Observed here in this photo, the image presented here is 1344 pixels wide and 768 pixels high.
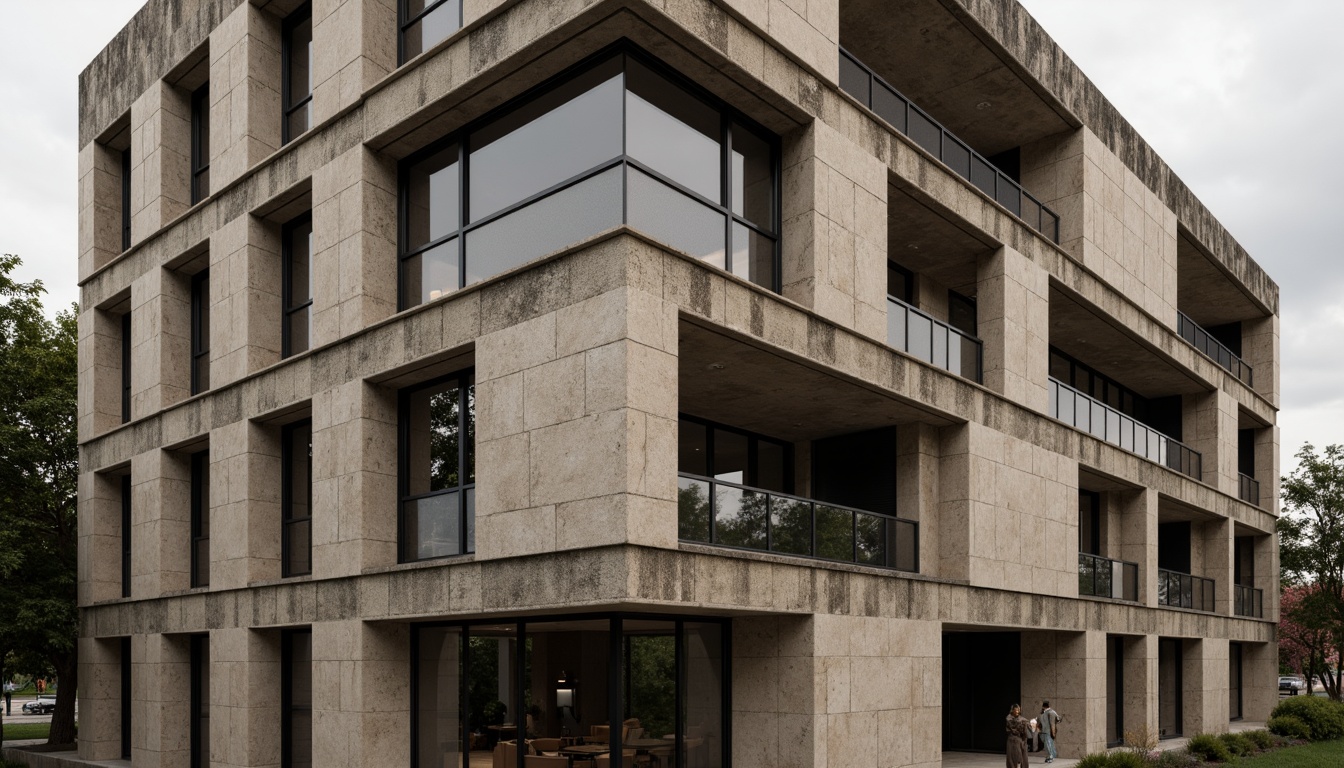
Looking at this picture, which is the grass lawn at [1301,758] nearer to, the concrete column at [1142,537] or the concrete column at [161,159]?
the concrete column at [1142,537]

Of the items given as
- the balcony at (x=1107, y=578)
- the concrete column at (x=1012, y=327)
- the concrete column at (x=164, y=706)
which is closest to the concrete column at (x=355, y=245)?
the concrete column at (x=164, y=706)

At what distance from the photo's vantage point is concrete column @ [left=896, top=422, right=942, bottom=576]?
2120 centimetres

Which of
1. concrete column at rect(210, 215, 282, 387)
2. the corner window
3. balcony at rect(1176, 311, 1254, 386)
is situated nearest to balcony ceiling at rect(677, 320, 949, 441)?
the corner window

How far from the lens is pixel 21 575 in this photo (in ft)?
91.9

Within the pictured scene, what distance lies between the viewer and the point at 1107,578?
2734 centimetres

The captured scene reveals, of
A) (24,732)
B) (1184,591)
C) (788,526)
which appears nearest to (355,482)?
(788,526)

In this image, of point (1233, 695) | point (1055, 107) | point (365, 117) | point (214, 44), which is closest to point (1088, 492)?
point (1055, 107)

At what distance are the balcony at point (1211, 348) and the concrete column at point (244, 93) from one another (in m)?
24.3

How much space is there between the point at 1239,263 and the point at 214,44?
102ft

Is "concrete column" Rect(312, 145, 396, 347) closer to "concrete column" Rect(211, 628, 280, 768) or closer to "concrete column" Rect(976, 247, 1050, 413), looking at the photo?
"concrete column" Rect(211, 628, 280, 768)

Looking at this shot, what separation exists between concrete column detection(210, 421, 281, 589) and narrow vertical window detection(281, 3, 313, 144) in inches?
231

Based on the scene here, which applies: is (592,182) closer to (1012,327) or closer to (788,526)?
(788,526)

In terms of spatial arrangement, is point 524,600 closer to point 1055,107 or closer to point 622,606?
point 622,606

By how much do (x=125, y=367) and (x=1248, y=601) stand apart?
3486 cm
